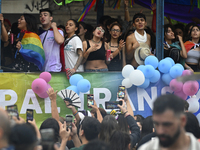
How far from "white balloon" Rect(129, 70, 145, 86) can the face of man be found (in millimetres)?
3340

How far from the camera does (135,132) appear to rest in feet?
14.0

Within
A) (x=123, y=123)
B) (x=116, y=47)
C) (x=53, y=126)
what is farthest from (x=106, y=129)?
(x=116, y=47)

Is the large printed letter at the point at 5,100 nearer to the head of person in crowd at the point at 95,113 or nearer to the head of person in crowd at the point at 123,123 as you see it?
the head of person in crowd at the point at 95,113

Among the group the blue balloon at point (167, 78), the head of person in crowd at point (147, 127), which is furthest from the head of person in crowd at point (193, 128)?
the blue balloon at point (167, 78)

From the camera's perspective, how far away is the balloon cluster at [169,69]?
6112 mm

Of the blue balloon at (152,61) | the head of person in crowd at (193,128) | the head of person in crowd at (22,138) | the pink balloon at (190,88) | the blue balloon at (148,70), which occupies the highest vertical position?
the blue balloon at (152,61)

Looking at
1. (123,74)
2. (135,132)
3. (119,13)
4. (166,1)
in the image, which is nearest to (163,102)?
(135,132)

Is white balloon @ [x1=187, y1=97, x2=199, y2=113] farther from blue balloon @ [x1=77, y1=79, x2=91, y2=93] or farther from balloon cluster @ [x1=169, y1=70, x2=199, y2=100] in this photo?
blue balloon @ [x1=77, y1=79, x2=91, y2=93]

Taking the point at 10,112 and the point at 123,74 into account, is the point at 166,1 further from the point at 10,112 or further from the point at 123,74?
the point at 10,112

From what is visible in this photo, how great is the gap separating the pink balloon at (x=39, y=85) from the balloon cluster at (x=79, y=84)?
44 centimetres

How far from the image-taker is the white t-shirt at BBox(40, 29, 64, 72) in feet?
20.9

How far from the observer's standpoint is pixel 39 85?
19.0ft

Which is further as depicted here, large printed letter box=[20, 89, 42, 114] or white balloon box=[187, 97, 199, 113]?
white balloon box=[187, 97, 199, 113]

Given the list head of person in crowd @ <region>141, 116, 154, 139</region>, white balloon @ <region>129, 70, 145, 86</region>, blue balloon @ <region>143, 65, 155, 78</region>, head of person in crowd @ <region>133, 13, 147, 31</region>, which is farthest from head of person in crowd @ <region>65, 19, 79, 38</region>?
head of person in crowd @ <region>141, 116, 154, 139</region>
